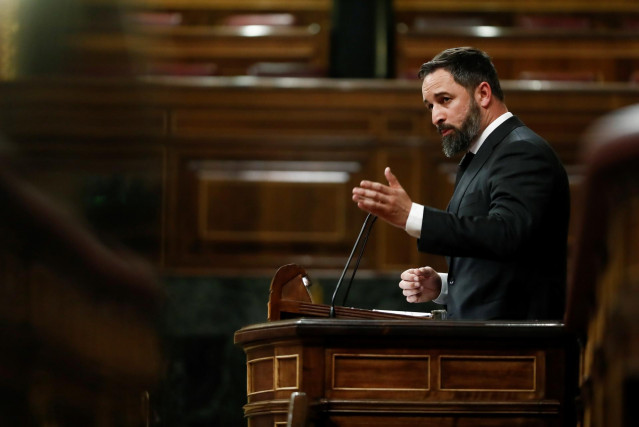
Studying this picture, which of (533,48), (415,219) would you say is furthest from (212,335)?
(533,48)

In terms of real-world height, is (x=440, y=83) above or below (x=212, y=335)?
above

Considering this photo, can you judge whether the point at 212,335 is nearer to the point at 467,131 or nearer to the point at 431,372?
the point at 467,131

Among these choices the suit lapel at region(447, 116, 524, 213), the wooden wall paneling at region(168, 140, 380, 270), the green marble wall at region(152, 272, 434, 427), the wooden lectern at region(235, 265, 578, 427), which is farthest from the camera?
the wooden wall paneling at region(168, 140, 380, 270)

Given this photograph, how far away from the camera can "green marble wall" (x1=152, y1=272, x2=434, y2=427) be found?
1.92m

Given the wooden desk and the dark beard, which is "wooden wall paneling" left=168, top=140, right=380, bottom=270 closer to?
the dark beard

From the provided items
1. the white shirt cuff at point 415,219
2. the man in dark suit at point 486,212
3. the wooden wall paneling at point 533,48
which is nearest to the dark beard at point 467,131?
the man in dark suit at point 486,212

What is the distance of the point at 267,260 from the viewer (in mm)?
2113

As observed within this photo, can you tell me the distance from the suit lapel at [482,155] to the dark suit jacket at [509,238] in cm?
2

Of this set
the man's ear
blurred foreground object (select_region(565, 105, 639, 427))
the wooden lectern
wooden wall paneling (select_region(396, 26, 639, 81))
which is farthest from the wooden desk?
wooden wall paneling (select_region(396, 26, 639, 81))

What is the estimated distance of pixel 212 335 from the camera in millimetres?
1981

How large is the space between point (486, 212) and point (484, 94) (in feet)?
0.56

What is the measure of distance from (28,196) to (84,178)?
0.05m

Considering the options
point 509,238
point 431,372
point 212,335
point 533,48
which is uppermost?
point 533,48

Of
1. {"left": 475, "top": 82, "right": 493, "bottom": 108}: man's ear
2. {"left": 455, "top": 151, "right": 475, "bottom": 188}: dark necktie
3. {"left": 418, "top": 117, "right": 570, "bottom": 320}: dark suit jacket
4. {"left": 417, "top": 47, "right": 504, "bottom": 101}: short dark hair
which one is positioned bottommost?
{"left": 418, "top": 117, "right": 570, "bottom": 320}: dark suit jacket
